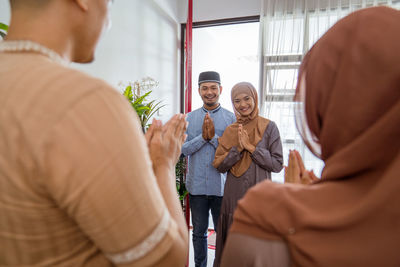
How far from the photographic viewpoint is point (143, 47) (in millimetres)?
2986

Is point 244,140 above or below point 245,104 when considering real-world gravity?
below

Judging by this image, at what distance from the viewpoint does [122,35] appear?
8.45 ft

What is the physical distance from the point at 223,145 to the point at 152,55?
67.6 inches

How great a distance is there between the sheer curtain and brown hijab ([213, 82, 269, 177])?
124 centimetres

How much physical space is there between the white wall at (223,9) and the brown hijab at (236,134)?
177 cm

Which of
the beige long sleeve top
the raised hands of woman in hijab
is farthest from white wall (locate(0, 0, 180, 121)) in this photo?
the beige long sleeve top

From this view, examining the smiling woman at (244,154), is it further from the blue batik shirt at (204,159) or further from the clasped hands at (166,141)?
the clasped hands at (166,141)

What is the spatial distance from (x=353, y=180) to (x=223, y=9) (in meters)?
3.58

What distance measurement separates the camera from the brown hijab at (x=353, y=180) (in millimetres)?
436

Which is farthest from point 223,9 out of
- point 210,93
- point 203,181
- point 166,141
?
point 166,141

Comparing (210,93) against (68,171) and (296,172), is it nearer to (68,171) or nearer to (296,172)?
(296,172)

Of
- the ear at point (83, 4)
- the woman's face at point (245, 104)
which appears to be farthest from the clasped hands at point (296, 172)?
the woman's face at point (245, 104)

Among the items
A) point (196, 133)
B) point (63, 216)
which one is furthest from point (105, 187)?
point (196, 133)

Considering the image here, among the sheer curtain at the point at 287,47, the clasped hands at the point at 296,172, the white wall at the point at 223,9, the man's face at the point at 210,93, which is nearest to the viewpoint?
the clasped hands at the point at 296,172
